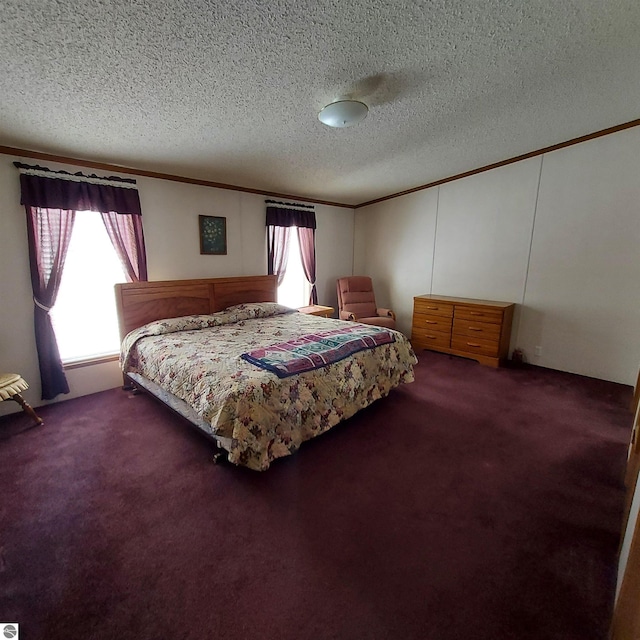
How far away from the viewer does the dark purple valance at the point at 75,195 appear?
2709mm

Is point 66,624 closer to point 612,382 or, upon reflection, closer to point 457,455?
point 457,455

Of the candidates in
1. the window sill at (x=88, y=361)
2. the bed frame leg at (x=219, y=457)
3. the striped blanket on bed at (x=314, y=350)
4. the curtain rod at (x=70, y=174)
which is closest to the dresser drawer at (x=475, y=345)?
the striped blanket on bed at (x=314, y=350)

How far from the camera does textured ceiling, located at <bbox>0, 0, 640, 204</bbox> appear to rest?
141 cm

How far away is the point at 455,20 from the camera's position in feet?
4.88

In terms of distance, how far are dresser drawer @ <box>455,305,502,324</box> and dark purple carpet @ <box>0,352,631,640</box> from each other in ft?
4.39

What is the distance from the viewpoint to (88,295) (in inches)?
125

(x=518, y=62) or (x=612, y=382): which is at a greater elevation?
(x=518, y=62)

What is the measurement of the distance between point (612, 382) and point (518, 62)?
3224 millimetres

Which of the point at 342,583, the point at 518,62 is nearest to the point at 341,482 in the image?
the point at 342,583

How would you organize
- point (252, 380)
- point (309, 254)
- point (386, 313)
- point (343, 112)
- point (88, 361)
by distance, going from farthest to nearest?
point (309, 254) → point (386, 313) → point (88, 361) → point (343, 112) → point (252, 380)

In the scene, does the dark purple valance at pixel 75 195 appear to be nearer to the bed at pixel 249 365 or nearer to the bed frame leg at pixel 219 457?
the bed at pixel 249 365

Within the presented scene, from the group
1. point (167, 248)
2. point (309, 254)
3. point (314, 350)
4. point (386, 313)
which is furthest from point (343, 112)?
point (386, 313)

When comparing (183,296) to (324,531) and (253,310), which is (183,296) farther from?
(324,531)

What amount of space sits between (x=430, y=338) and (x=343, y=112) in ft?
10.3
